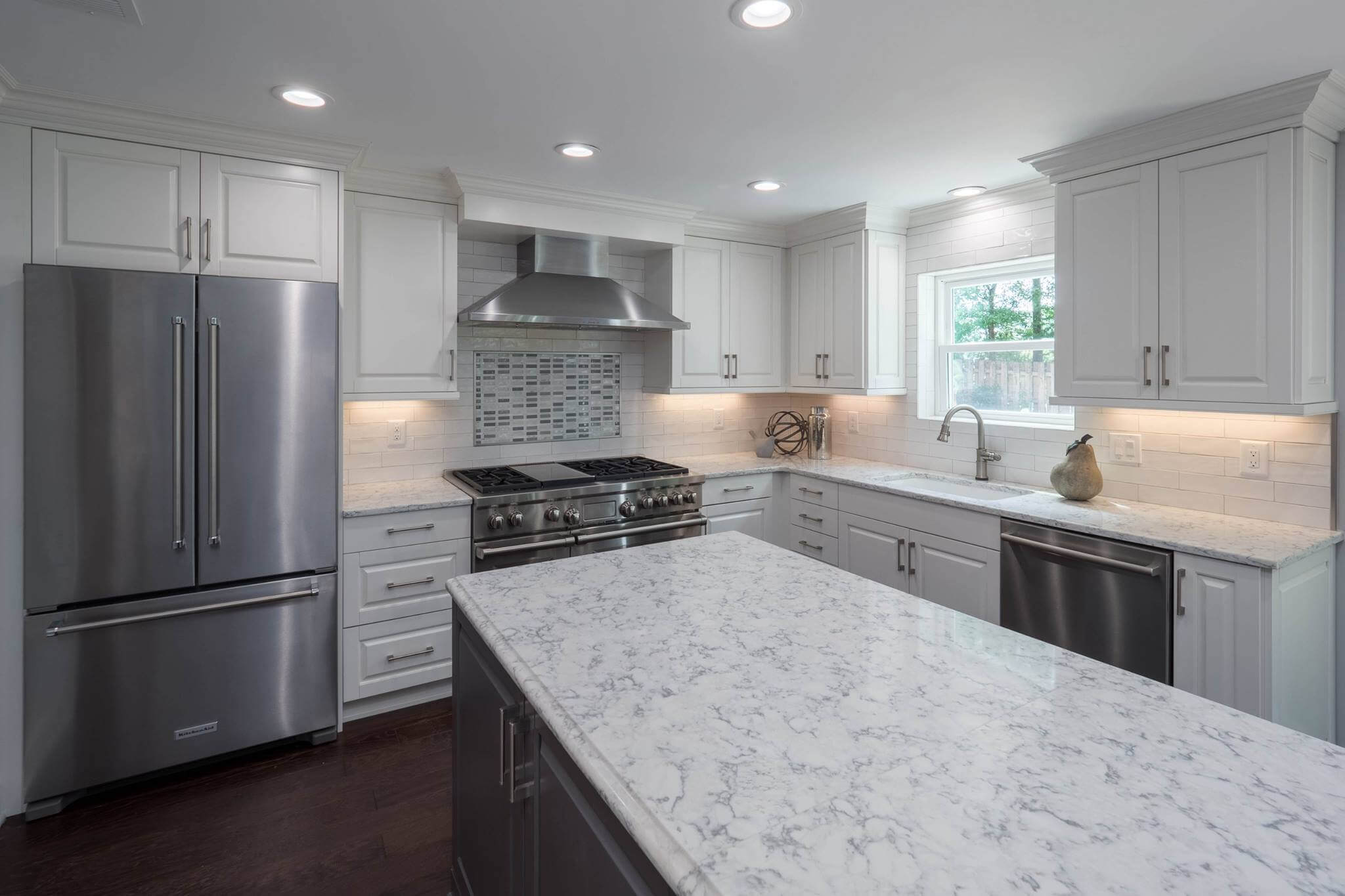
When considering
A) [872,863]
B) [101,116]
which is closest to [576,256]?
[101,116]

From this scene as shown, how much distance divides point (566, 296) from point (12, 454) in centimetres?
222

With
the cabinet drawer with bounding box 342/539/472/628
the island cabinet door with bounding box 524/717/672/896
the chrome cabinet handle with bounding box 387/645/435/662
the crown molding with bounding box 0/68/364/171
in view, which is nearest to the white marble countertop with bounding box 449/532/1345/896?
the island cabinet door with bounding box 524/717/672/896

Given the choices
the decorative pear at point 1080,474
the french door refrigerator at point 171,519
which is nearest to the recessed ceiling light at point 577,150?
the french door refrigerator at point 171,519

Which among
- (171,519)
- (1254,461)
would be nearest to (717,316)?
(1254,461)

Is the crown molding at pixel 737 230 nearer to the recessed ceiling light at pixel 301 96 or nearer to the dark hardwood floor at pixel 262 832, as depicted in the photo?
the recessed ceiling light at pixel 301 96

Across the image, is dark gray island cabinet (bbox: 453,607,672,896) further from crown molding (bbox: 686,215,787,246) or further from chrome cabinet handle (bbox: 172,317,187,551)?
crown molding (bbox: 686,215,787,246)

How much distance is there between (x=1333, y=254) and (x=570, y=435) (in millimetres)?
3392

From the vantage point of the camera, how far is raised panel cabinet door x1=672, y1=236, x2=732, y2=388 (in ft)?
13.6

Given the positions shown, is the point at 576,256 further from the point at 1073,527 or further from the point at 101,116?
the point at 1073,527

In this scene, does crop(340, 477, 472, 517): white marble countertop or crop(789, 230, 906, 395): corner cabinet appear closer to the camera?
crop(340, 477, 472, 517): white marble countertop

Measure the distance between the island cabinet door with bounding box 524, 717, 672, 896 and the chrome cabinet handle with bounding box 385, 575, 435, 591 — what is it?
1959mm

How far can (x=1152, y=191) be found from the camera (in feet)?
8.63

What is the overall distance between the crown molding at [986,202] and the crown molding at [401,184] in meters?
2.52

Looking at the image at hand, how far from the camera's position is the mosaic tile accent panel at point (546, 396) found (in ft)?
12.5
